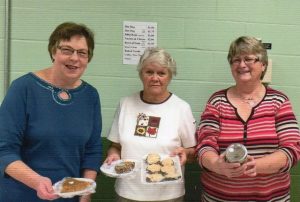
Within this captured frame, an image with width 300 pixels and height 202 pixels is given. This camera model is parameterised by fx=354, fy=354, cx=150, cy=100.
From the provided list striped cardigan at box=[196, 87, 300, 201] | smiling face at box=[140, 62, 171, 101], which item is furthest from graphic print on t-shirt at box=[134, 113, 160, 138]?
striped cardigan at box=[196, 87, 300, 201]

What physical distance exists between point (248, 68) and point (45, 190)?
931 millimetres

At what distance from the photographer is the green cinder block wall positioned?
1.74 metres

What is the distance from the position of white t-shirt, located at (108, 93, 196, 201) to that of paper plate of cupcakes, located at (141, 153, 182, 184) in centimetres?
4

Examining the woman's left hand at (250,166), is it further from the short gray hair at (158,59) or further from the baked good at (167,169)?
the short gray hair at (158,59)

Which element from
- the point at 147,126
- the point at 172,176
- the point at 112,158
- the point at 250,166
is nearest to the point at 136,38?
the point at 147,126

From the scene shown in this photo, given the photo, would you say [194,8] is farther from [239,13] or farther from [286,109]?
[286,109]

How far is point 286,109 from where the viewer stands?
1495 millimetres

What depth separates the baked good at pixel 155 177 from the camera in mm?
1433


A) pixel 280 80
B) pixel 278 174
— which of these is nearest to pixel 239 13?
pixel 280 80

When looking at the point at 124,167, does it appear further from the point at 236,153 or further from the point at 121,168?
the point at 236,153

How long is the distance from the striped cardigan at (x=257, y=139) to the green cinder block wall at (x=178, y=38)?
0.38 metres

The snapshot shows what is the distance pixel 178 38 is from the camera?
183 centimetres

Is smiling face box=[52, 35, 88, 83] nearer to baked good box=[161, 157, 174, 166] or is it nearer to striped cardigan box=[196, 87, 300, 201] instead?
baked good box=[161, 157, 174, 166]

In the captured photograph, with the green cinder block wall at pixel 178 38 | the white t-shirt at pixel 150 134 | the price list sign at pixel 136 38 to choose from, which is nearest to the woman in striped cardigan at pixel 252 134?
the white t-shirt at pixel 150 134
